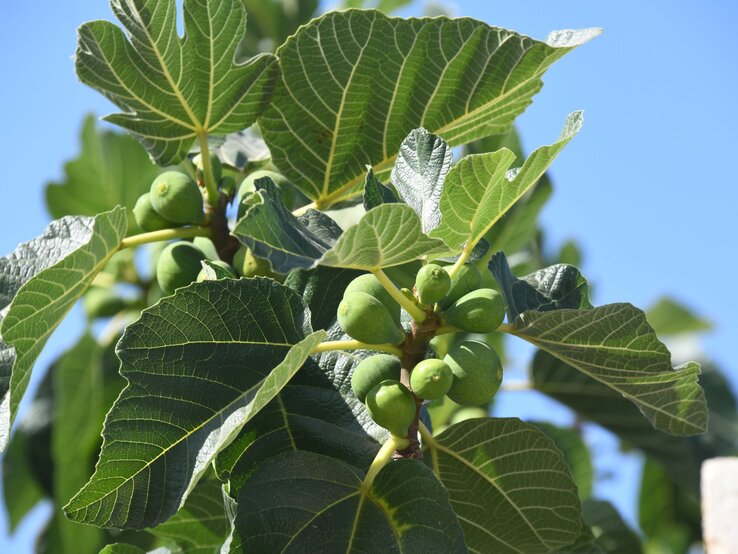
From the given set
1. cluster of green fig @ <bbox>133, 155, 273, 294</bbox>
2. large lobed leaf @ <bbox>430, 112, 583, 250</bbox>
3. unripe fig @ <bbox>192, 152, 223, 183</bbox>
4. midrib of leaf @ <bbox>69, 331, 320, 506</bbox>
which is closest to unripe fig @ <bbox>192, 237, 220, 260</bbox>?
cluster of green fig @ <bbox>133, 155, 273, 294</bbox>

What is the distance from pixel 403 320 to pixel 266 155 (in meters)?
0.68

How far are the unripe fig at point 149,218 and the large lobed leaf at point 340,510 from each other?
1.65 feet

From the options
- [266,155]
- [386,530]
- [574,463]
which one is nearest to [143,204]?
[266,155]

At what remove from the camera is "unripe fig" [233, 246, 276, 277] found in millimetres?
1547

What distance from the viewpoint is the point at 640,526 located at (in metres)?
2.97

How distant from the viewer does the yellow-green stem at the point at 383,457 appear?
1.30 metres

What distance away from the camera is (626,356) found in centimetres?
133

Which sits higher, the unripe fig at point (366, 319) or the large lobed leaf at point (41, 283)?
the large lobed leaf at point (41, 283)

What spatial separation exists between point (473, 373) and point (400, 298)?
14 centimetres

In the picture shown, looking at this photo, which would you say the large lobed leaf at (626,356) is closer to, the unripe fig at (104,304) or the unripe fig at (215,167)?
the unripe fig at (215,167)

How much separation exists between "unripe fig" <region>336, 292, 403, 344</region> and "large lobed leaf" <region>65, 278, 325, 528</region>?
0.09 metres

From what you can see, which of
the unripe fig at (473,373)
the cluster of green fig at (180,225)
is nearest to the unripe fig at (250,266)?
the cluster of green fig at (180,225)

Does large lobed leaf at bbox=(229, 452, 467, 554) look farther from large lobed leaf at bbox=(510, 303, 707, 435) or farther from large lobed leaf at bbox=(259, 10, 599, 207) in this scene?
large lobed leaf at bbox=(259, 10, 599, 207)

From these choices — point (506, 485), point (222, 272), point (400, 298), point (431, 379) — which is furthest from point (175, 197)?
point (506, 485)
